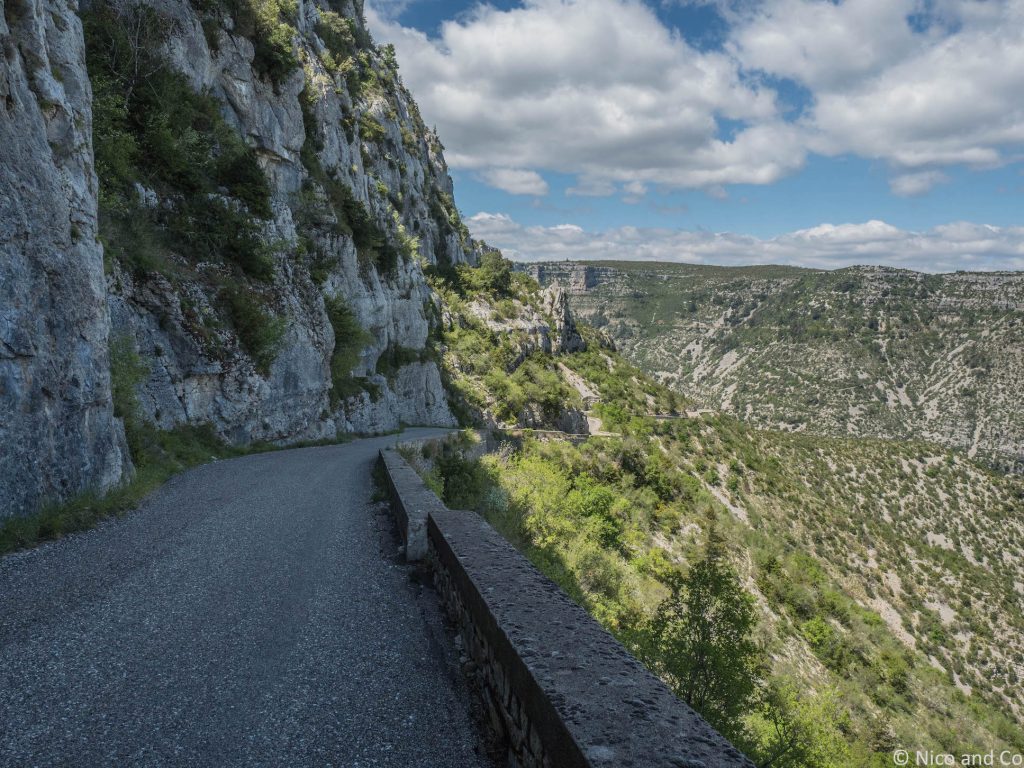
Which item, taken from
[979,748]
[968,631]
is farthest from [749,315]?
[979,748]

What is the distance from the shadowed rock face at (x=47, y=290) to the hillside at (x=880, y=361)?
437ft

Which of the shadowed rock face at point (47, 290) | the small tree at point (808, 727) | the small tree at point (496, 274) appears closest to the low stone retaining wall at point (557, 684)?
the shadowed rock face at point (47, 290)

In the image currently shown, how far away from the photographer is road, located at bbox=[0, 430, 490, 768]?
10.6 feet

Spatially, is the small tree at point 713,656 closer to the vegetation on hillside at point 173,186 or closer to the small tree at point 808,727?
the small tree at point 808,727

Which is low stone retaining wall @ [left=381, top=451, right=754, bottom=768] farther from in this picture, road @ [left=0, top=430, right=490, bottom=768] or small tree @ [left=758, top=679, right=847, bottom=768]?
small tree @ [left=758, top=679, right=847, bottom=768]

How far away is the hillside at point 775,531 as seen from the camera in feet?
53.6

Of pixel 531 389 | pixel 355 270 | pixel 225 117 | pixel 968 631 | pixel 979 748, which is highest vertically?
pixel 225 117

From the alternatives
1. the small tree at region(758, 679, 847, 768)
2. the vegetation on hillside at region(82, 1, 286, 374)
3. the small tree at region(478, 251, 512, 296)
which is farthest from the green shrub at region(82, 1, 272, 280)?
the small tree at region(478, 251, 512, 296)

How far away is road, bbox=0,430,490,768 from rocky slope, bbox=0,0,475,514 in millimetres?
2694

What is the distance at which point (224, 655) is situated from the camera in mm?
4293

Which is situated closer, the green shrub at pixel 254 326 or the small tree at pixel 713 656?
the small tree at pixel 713 656

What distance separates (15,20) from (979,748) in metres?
50.5

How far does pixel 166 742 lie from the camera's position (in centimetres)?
319

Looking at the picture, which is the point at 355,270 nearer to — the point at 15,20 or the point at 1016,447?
the point at 15,20
